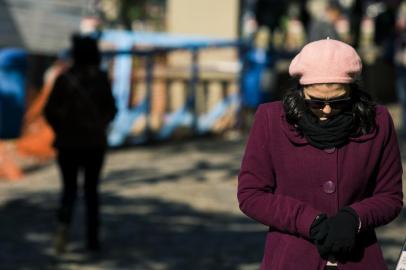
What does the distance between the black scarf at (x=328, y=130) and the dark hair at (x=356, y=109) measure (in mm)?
27

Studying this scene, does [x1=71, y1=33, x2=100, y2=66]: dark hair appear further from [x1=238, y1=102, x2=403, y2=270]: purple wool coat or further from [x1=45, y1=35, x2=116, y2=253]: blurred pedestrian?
[x1=238, y1=102, x2=403, y2=270]: purple wool coat

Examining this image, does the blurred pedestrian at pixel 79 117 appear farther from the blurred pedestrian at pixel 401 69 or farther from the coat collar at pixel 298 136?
the blurred pedestrian at pixel 401 69

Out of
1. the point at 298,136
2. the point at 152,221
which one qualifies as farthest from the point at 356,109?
the point at 152,221

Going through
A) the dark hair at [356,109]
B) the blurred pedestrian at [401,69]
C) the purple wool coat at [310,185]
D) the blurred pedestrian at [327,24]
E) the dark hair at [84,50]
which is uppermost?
the dark hair at [356,109]

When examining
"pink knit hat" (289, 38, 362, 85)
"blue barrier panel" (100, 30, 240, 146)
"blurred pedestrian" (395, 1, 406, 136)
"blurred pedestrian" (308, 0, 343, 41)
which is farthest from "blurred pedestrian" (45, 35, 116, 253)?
"blurred pedestrian" (395, 1, 406, 136)

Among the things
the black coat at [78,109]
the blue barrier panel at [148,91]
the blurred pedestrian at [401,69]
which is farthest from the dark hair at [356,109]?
the blurred pedestrian at [401,69]

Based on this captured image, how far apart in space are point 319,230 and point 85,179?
4.60 m

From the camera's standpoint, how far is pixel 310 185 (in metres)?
3.54

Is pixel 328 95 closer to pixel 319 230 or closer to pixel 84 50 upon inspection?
pixel 319 230

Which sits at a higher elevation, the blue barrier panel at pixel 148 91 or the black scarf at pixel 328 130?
the black scarf at pixel 328 130

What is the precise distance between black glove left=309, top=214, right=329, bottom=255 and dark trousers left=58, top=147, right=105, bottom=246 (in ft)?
14.3

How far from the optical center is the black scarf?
348 centimetres

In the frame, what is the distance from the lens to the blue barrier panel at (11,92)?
10977mm

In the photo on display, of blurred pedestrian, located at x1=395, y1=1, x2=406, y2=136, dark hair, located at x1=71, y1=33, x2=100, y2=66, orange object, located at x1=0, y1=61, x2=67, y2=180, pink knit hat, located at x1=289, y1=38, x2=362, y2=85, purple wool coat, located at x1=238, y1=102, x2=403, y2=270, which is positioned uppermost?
pink knit hat, located at x1=289, y1=38, x2=362, y2=85
